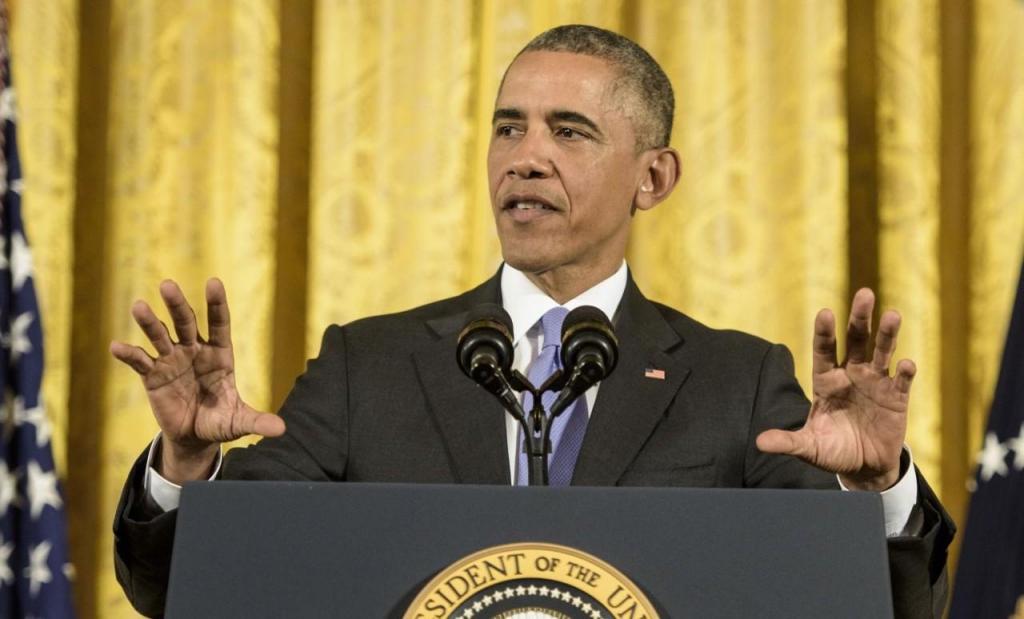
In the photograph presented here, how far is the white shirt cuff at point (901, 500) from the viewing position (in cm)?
169

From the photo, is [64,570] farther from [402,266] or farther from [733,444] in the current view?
[733,444]

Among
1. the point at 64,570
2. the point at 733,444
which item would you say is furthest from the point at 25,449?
the point at 733,444

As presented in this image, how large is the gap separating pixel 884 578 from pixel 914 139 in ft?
7.44

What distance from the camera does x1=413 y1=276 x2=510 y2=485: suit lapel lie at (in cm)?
200

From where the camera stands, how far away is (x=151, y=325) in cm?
156

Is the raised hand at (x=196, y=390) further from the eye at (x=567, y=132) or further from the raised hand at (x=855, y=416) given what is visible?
the eye at (x=567, y=132)

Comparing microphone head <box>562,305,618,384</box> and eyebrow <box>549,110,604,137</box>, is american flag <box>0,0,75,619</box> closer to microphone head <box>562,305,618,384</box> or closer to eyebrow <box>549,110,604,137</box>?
eyebrow <box>549,110,604,137</box>

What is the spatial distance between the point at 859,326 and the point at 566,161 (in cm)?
82

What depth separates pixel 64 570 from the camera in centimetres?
277

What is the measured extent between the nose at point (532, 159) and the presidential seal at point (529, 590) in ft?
3.43

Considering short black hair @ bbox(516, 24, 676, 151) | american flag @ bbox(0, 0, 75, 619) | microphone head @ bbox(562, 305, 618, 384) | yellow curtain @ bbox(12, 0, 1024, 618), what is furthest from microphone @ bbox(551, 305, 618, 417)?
yellow curtain @ bbox(12, 0, 1024, 618)

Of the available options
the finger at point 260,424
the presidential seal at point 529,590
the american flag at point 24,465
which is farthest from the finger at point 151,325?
the american flag at point 24,465

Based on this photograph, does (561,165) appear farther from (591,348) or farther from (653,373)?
(591,348)

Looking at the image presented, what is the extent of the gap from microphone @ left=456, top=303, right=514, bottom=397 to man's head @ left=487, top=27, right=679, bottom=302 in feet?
2.16
